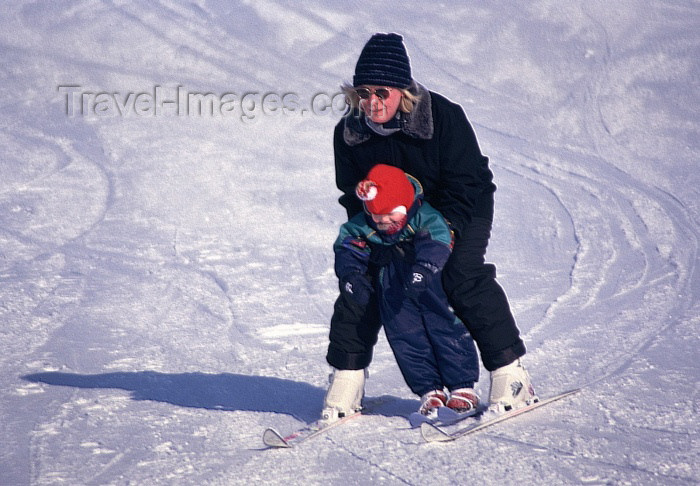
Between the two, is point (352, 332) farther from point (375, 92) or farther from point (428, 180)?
point (375, 92)

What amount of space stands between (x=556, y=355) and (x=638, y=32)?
21.7 feet

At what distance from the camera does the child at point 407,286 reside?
9.16 feet

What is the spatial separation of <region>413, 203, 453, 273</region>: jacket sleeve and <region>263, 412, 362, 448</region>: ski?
2.42ft

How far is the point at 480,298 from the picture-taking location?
9.79ft

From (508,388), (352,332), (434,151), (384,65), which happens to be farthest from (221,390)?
(384,65)

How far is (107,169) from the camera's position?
7.02m

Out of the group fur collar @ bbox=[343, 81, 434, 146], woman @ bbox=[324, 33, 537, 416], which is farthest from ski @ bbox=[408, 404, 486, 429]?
fur collar @ bbox=[343, 81, 434, 146]

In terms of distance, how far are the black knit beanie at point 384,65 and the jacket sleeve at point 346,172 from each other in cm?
22

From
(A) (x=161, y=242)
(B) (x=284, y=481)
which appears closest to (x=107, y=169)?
(A) (x=161, y=242)

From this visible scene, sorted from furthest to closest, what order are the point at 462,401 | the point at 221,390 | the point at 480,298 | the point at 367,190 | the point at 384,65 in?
the point at 221,390
the point at 462,401
the point at 480,298
the point at 384,65
the point at 367,190

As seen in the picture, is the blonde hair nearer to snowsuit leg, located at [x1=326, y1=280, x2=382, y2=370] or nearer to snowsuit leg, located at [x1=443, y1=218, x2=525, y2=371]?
snowsuit leg, located at [x1=443, y1=218, x2=525, y2=371]

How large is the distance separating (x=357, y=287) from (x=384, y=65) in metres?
0.75

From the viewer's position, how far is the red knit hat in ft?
9.10

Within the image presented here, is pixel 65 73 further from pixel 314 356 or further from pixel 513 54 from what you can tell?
pixel 314 356
